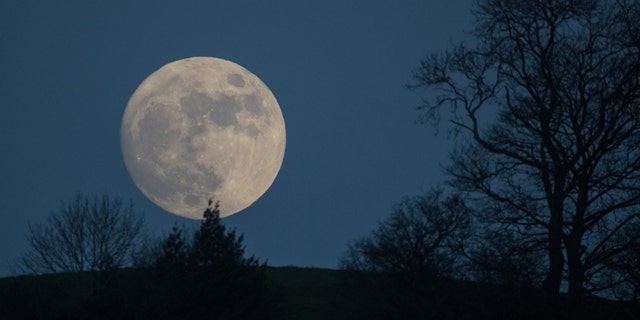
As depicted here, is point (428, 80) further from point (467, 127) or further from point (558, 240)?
point (558, 240)

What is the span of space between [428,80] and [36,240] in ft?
94.1

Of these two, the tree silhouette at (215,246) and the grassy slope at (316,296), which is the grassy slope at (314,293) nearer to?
the grassy slope at (316,296)

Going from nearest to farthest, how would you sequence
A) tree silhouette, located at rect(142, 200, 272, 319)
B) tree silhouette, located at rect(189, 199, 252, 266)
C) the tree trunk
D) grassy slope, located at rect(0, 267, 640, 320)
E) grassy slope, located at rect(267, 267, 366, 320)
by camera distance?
the tree trunk, grassy slope, located at rect(0, 267, 640, 320), tree silhouette, located at rect(142, 200, 272, 319), tree silhouette, located at rect(189, 199, 252, 266), grassy slope, located at rect(267, 267, 366, 320)

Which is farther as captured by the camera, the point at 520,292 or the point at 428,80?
the point at 428,80

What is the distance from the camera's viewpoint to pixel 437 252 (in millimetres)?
29406

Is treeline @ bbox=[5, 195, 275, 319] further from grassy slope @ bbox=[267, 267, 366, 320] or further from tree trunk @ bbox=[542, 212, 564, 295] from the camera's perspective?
tree trunk @ bbox=[542, 212, 564, 295]

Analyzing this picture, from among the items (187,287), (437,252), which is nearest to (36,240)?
(187,287)

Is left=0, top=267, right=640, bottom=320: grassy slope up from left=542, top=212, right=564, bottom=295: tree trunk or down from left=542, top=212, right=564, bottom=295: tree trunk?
down

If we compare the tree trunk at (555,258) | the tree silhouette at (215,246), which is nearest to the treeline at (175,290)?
the tree silhouette at (215,246)

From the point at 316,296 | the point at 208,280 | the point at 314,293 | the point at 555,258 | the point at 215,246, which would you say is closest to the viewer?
the point at 555,258

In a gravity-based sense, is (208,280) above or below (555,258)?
below

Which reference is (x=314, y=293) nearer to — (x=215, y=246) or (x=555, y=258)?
(x=215, y=246)

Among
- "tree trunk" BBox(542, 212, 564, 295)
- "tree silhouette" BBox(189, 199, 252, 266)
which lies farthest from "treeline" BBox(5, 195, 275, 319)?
"tree trunk" BBox(542, 212, 564, 295)

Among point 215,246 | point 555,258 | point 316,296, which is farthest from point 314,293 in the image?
point 555,258
